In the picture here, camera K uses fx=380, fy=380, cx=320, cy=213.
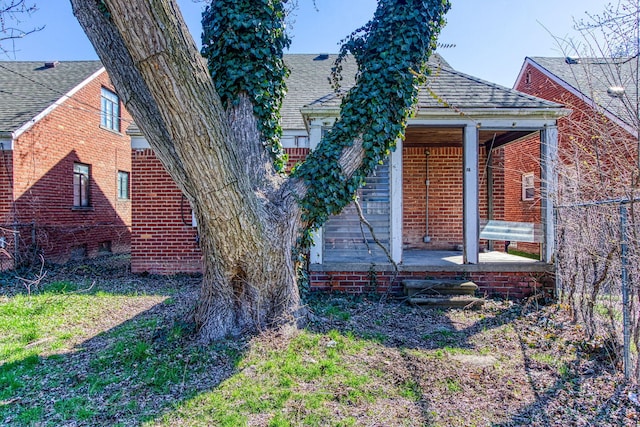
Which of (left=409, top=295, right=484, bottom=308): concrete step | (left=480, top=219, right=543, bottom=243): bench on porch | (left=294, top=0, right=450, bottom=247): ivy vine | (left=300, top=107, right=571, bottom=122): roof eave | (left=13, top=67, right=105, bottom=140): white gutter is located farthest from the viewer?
(left=13, top=67, right=105, bottom=140): white gutter

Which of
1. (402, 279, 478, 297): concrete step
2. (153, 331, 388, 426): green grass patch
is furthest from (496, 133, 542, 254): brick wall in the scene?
(153, 331, 388, 426): green grass patch

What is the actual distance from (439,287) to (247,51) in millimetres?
4251

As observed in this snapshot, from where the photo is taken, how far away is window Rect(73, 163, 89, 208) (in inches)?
431

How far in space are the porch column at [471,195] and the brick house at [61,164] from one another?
825 cm

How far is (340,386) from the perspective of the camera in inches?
126

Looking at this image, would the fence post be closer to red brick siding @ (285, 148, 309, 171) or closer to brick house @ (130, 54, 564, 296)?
brick house @ (130, 54, 564, 296)

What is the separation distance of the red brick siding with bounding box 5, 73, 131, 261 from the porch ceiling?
18.8 ft

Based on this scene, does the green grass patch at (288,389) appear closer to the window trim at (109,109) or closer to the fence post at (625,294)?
the fence post at (625,294)

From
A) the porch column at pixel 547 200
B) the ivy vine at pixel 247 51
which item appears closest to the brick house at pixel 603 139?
the porch column at pixel 547 200

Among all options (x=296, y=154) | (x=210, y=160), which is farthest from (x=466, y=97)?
(x=210, y=160)

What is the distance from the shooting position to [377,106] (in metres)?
4.26

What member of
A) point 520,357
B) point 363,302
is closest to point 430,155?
point 363,302

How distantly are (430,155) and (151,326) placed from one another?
6971mm

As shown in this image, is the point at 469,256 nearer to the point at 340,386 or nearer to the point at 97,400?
the point at 340,386
